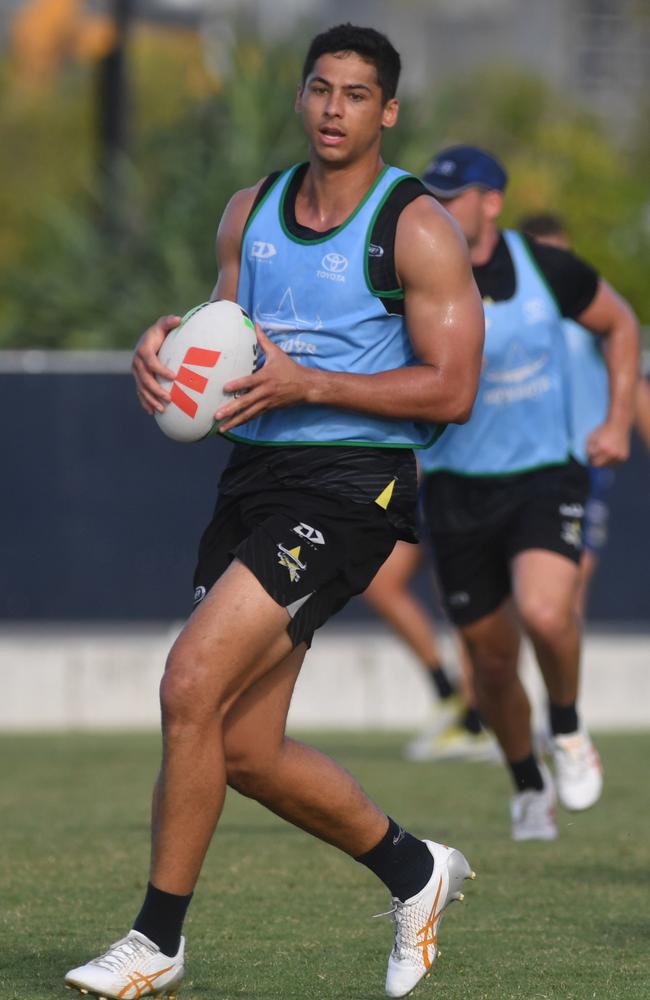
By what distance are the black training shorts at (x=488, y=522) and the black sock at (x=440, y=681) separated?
348 centimetres

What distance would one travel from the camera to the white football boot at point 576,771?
730 cm

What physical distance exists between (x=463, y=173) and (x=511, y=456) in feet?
3.44

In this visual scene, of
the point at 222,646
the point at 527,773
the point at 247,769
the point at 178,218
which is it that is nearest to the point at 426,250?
the point at 222,646

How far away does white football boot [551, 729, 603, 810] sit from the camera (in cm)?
730

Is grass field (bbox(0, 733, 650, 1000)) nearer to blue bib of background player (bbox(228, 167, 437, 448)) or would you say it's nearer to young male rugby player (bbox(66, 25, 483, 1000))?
young male rugby player (bbox(66, 25, 483, 1000))

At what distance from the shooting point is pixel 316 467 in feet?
16.4

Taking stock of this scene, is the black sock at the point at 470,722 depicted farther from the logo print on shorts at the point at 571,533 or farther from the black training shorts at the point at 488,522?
the logo print on shorts at the point at 571,533

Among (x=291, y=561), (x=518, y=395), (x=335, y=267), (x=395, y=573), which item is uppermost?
(x=335, y=267)

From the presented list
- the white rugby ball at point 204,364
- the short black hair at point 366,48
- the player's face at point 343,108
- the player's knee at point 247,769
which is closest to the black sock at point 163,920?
the player's knee at point 247,769

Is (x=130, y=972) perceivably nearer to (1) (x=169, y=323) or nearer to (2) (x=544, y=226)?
(1) (x=169, y=323)

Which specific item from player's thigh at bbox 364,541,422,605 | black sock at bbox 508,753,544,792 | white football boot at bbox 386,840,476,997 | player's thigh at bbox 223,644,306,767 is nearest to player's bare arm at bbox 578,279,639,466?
black sock at bbox 508,753,544,792

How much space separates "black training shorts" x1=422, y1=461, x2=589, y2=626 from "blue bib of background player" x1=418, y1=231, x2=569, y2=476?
2.2 inches

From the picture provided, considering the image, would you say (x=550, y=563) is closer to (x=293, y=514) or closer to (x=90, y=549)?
(x=293, y=514)

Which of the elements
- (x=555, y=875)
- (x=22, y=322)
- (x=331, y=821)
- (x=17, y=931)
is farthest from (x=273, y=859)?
(x=22, y=322)
